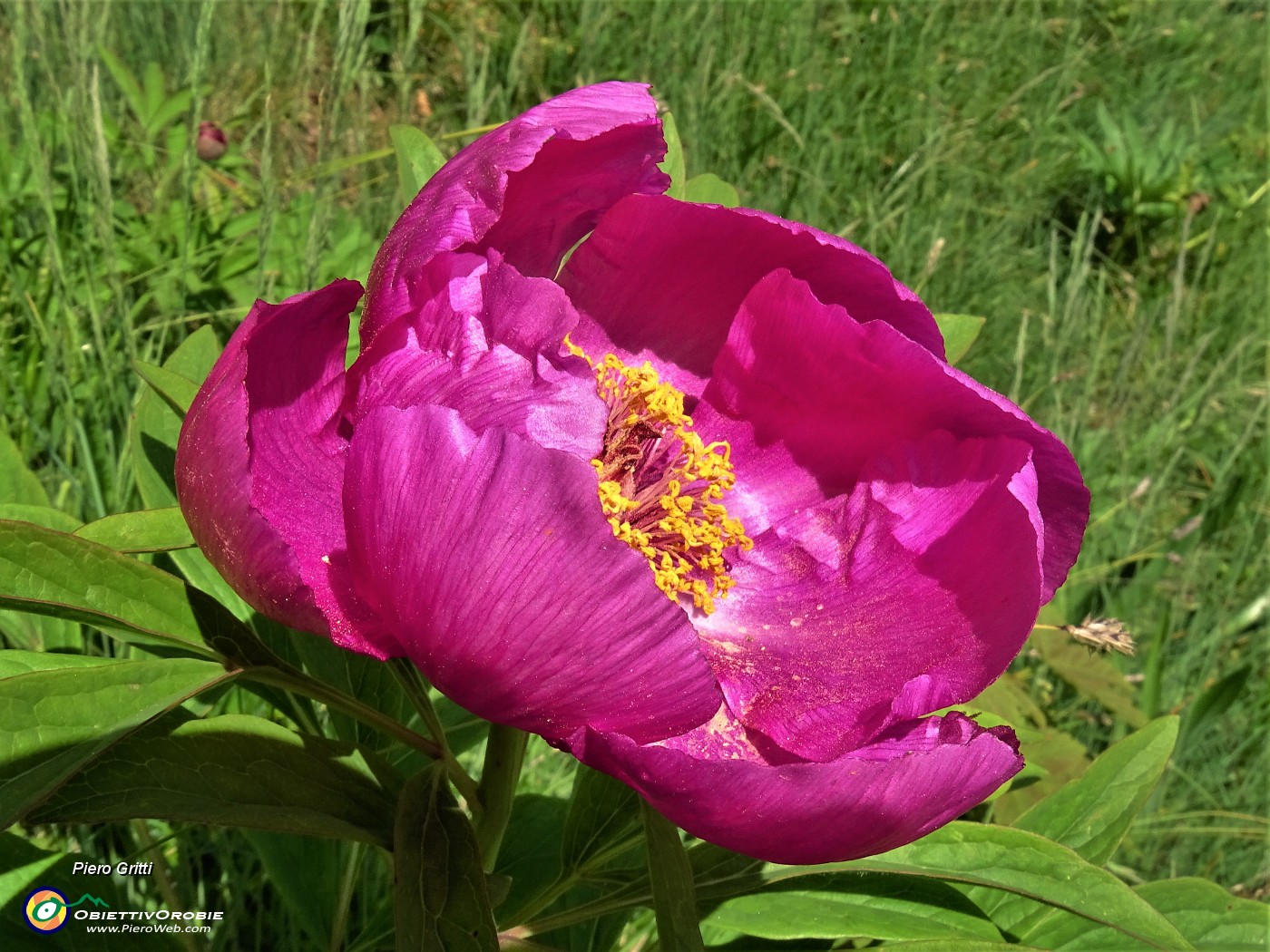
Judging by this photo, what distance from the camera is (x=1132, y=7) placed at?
4.75 m

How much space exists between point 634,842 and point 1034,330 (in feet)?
8.62

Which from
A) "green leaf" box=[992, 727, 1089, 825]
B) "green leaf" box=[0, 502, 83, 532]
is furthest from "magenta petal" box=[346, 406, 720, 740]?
"green leaf" box=[992, 727, 1089, 825]

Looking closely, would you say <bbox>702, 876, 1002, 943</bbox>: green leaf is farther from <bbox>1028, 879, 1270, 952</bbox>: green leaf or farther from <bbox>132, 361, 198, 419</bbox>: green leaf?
<bbox>132, 361, 198, 419</bbox>: green leaf

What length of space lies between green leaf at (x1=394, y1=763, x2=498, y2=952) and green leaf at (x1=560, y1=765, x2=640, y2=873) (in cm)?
26

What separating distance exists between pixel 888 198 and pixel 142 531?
2.26 metres

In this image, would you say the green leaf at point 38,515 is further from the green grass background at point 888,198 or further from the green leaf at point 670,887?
the green leaf at point 670,887

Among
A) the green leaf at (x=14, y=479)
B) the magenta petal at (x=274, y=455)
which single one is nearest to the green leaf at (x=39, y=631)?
the green leaf at (x=14, y=479)

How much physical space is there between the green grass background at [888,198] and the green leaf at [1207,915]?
0.65 meters

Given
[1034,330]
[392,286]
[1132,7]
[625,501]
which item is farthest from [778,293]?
[1132,7]

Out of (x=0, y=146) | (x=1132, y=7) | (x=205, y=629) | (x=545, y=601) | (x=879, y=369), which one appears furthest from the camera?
(x=1132, y=7)

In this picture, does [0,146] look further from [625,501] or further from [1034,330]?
[1034,330]

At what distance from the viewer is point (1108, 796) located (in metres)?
1.41

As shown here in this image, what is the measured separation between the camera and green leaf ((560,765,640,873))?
125 cm

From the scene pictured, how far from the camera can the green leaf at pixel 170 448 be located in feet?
4.27
